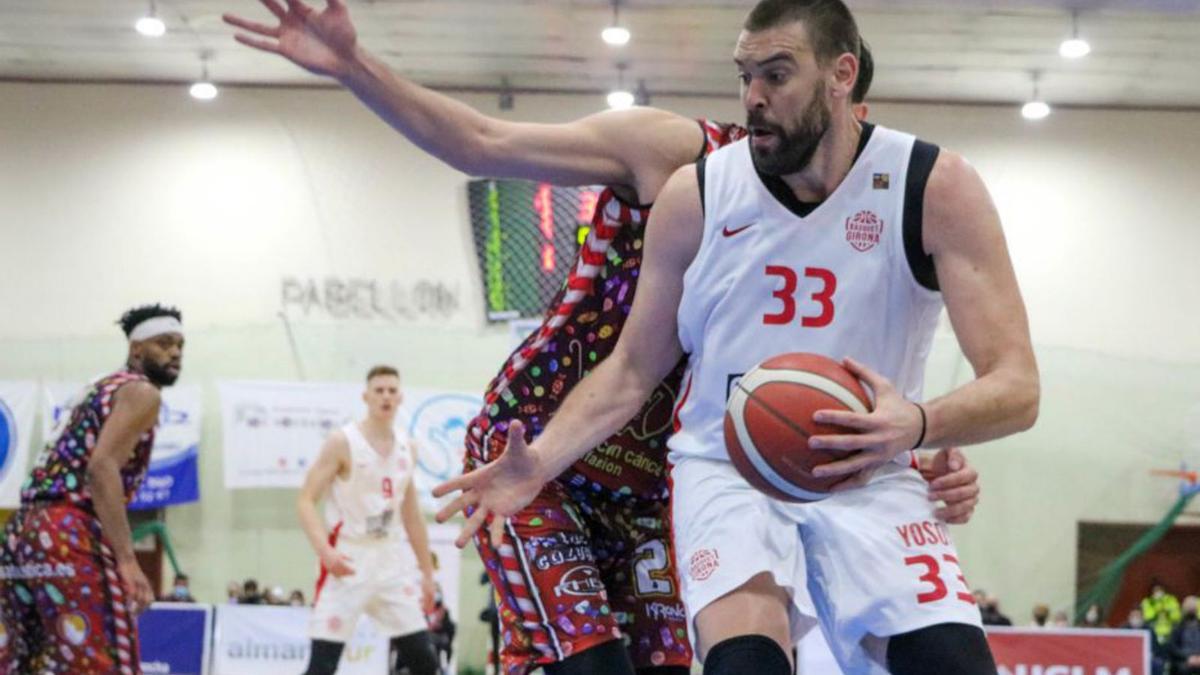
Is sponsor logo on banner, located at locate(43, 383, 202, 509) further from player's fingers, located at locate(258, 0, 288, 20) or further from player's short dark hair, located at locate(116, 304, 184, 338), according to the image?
player's fingers, located at locate(258, 0, 288, 20)

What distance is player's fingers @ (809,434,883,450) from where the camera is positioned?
9.12 feet

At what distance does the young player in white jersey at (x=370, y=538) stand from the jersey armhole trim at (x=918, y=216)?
6.70 meters

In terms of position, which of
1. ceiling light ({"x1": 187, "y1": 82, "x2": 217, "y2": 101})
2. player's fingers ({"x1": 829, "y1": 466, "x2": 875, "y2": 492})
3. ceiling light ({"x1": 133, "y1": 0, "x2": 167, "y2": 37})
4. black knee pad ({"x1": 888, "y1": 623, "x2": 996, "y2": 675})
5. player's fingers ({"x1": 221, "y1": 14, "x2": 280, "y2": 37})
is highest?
ceiling light ({"x1": 133, "y1": 0, "x2": 167, "y2": 37})

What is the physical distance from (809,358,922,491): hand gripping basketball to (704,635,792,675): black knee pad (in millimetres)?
421

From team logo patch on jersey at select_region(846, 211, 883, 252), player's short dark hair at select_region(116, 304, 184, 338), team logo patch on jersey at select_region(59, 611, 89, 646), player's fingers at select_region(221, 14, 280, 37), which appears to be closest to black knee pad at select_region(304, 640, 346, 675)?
player's short dark hair at select_region(116, 304, 184, 338)

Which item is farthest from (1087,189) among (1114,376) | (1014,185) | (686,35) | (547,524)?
(547,524)

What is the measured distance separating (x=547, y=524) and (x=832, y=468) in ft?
3.97

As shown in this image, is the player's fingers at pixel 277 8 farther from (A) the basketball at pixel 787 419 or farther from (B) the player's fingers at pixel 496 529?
(A) the basketball at pixel 787 419

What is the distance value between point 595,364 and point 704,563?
82cm

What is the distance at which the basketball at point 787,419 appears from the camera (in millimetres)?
2875

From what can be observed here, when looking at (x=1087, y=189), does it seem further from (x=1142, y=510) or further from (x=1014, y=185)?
(x=1142, y=510)

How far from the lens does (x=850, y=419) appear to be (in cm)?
278

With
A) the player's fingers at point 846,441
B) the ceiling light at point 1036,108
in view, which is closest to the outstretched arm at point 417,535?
the player's fingers at point 846,441

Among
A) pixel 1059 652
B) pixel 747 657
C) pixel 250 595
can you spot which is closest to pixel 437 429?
pixel 250 595
